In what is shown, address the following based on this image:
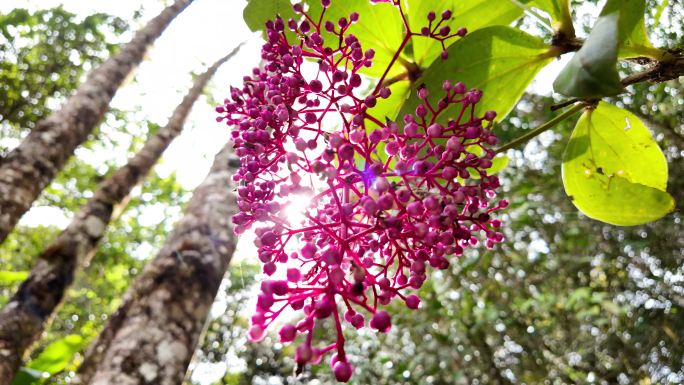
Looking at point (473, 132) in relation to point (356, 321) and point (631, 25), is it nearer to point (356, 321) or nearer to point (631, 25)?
point (631, 25)

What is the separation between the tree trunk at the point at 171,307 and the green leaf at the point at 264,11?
3.95ft

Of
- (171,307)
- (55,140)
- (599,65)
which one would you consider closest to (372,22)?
(599,65)

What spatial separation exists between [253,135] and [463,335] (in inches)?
158

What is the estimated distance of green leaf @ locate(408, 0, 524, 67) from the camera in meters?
1.04

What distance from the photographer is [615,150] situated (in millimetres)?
1119

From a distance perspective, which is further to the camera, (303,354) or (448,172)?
(448,172)

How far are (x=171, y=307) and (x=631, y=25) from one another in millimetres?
1707

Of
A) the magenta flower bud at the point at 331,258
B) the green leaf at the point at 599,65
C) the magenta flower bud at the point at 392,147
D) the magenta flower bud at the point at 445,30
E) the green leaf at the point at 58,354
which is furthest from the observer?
the green leaf at the point at 58,354

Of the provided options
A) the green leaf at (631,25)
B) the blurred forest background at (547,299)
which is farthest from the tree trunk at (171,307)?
the green leaf at (631,25)

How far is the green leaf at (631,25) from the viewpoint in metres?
0.71

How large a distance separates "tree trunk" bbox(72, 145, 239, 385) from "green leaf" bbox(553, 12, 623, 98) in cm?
161

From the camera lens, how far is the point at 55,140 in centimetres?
320

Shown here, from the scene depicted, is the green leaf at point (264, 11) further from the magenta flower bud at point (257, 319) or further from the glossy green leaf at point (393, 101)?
the magenta flower bud at point (257, 319)

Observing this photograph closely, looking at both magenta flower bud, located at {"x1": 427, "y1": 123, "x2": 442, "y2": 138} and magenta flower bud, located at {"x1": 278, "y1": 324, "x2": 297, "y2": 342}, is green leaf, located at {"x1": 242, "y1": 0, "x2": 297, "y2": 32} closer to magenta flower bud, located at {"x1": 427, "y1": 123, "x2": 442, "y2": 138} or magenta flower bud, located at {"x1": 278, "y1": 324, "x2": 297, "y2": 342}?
magenta flower bud, located at {"x1": 427, "y1": 123, "x2": 442, "y2": 138}
